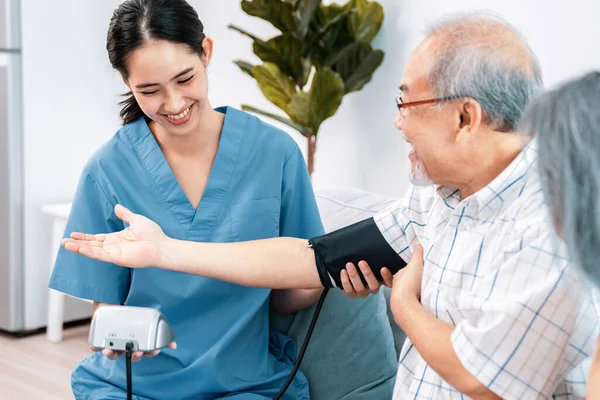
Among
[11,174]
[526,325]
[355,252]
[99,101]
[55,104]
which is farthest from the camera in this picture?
[99,101]

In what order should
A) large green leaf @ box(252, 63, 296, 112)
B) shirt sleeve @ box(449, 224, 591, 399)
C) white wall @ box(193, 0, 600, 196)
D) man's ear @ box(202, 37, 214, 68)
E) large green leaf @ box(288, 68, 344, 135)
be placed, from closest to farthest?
shirt sleeve @ box(449, 224, 591, 399) < man's ear @ box(202, 37, 214, 68) < white wall @ box(193, 0, 600, 196) < large green leaf @ box(288, 68, 344, 135) < large green leaf @ box(252, 63, 296, 112)

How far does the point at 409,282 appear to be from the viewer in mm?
1376

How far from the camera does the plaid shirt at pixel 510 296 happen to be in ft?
3.73

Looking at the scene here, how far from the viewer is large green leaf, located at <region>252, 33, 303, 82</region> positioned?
3391 millimetres

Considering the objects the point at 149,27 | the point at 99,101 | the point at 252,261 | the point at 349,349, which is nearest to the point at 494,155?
the point at 252,261

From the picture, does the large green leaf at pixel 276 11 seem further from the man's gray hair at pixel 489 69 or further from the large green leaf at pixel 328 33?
the man's gray hair at pixel 489 69

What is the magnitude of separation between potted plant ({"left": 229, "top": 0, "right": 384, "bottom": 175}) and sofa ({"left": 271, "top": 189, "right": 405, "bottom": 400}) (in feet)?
5.32

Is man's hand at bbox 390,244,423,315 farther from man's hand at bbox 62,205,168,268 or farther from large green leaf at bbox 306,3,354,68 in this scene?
large green leaf at bbox 306,3,354,68

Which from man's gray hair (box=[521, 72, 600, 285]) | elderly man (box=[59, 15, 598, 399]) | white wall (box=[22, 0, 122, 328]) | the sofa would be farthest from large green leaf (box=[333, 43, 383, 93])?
man's gray hair (box=[521, 72, 600, 285])

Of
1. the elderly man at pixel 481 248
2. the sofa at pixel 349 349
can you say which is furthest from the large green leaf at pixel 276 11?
the elderly man at pixel 481 248

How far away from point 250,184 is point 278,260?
0.22 metres

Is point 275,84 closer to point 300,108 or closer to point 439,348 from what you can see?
point 300,108

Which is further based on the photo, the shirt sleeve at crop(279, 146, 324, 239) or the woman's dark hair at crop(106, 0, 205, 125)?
the shirt sleeve at crop(279, 146, 324, 239)

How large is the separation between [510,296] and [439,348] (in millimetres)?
131
